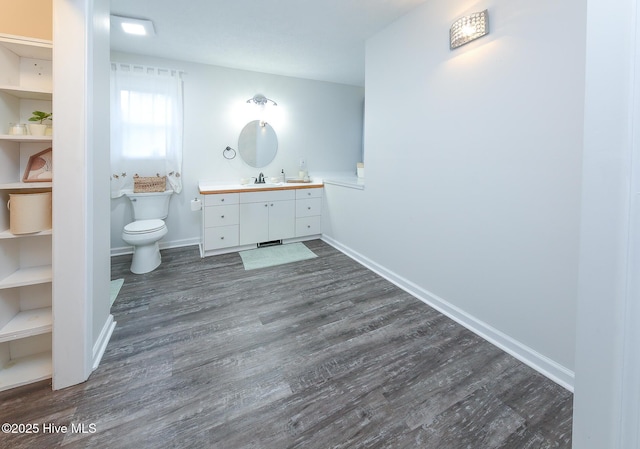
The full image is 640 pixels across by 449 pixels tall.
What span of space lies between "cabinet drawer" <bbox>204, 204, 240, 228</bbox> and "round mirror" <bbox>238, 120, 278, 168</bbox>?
0.89 metres

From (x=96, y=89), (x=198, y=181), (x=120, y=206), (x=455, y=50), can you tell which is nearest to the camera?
(x=96, y=89)

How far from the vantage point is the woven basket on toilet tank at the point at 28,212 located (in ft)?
4.52

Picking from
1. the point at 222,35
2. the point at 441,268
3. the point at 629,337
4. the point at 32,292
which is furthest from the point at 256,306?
the point at 222,35

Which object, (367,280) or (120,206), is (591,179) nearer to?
(367,280)

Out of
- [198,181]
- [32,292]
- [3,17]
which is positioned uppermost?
[3,17]

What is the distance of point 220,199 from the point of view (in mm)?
3486

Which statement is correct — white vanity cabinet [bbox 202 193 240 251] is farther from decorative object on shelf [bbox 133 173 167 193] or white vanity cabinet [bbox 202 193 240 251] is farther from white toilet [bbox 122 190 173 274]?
decorative object on shelf [bbox 133 173 167 193]

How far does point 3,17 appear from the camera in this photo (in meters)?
1.42

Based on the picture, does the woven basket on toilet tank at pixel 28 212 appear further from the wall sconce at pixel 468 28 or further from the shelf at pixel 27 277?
the wall sconce at pixel 468 28

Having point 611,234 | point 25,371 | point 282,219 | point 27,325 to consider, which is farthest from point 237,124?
point 611,234

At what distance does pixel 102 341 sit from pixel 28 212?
0.86 m

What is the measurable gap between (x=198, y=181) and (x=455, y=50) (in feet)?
10.5

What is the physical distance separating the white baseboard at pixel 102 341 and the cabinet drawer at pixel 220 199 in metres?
1.71

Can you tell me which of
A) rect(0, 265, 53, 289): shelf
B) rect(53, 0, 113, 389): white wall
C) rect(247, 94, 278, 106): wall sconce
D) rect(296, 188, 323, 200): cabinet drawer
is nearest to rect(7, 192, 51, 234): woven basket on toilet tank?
rect(53, 0, 113, 389): white wall
